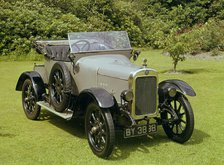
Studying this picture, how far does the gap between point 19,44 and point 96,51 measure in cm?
1162

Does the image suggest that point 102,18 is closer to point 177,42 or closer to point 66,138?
point 177,42

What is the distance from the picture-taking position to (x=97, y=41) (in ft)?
23.4

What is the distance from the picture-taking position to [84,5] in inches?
888

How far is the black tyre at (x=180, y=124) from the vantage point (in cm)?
610

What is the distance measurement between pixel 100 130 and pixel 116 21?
712 inches

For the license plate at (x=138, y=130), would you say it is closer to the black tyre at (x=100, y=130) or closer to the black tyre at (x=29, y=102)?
the black tyre at (x=100, y=130)

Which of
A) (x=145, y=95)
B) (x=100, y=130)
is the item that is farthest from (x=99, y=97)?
(x=145, y=95)

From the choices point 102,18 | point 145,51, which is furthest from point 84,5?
point 145,51

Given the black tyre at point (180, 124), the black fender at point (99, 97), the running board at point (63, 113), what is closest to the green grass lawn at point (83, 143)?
the black tyre at point (180, 124)

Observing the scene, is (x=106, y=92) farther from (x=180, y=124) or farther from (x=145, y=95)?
(x=180, y=124)

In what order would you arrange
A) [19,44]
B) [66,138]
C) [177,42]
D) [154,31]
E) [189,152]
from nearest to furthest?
[189,152] → [66,138] → [177,42] → [19,44] → [154,31]

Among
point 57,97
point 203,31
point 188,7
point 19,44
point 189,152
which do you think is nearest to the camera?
point 189,152

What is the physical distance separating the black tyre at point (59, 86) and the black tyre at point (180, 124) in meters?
1.66

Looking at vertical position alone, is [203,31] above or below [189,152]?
above
